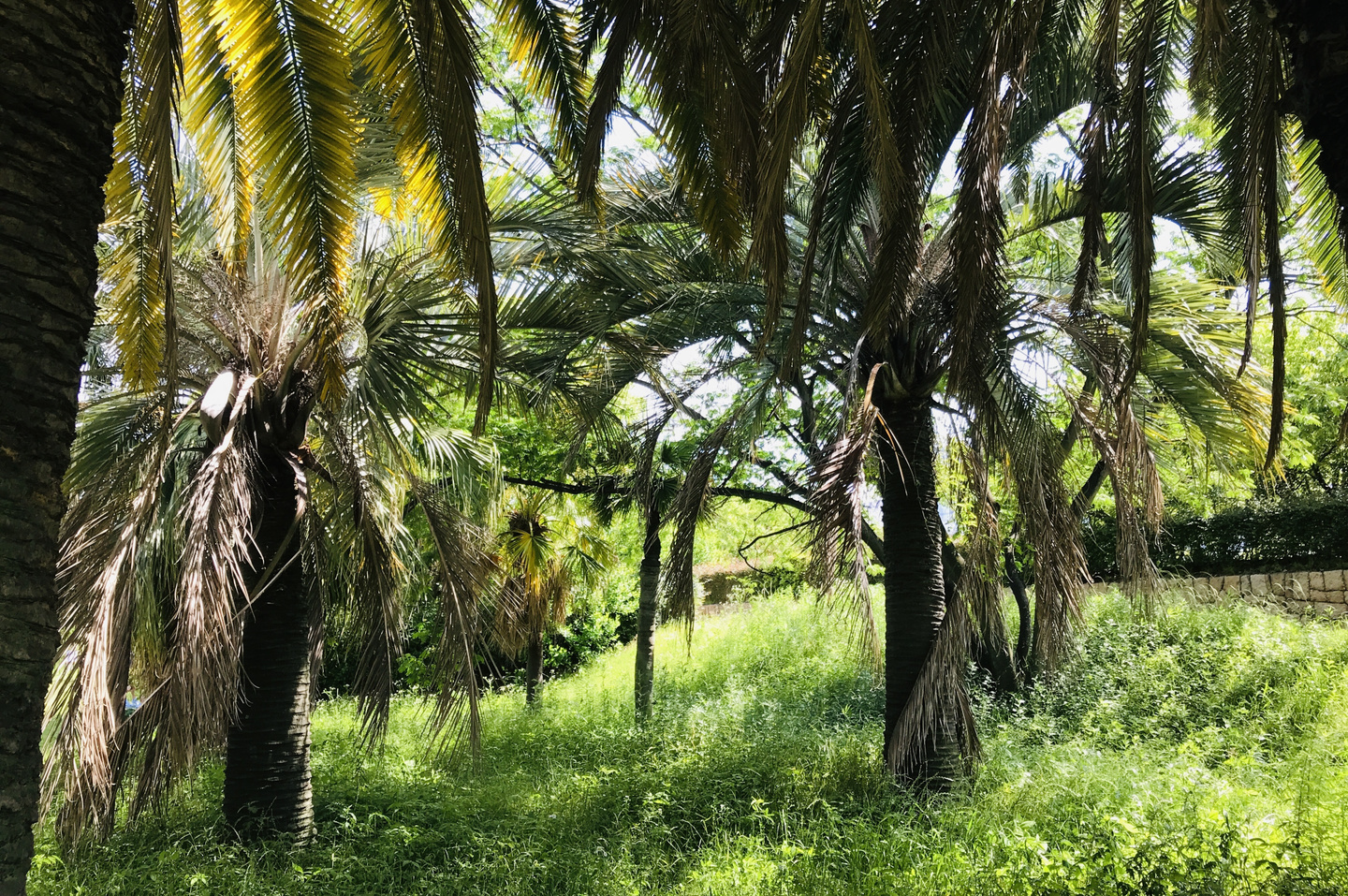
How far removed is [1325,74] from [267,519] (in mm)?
7218

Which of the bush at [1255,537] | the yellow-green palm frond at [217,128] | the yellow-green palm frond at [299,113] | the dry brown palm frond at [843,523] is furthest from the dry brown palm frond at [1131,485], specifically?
the bush at [1255,537]

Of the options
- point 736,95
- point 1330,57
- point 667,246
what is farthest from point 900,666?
point 1330,57

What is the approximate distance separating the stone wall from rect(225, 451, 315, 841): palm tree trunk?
1051 cm

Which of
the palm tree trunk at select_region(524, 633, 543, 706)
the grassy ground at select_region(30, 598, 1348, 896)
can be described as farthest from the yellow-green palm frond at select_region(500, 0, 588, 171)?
the palm tree trunk at select_region(524, 633, 543, 706)

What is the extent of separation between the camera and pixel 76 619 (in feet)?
18.8

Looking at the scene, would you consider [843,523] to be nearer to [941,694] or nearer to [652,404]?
[941,694]

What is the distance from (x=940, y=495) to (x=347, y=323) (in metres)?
6.38

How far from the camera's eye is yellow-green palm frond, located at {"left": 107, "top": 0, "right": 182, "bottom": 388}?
306cm

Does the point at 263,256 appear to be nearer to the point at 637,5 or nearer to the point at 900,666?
the point at 637,5

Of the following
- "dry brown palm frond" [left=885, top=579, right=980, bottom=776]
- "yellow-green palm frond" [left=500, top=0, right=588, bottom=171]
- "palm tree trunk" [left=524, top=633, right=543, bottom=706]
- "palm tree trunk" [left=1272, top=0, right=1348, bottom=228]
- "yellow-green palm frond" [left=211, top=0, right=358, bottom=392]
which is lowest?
"palm tree trunk" [left=524, top=633, right=543, bottom=706]

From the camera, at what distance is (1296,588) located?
12.9 m

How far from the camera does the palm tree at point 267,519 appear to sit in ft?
20.0

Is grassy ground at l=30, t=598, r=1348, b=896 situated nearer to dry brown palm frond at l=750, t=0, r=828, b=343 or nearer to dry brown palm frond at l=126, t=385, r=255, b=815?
dry brown palm frond at l=126, t=385, r=255, b=815

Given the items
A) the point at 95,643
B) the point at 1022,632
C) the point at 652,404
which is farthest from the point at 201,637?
the point at 1022,632
